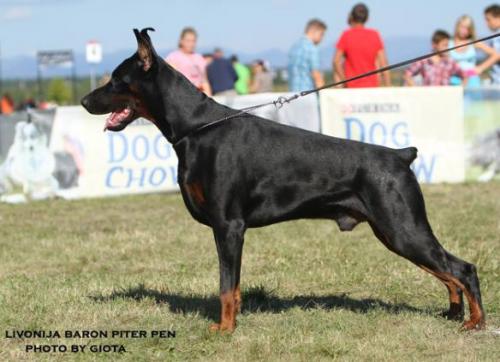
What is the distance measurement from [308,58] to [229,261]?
24.0ft

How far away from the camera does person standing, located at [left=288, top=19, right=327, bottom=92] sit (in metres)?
11.9

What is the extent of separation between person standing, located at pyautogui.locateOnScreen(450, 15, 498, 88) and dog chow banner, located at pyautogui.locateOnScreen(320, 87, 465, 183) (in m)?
0.72

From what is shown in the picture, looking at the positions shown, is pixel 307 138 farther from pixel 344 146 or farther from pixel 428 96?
pixel 428 96

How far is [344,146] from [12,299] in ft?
8.45

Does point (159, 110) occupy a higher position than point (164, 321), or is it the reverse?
point (159, 110)

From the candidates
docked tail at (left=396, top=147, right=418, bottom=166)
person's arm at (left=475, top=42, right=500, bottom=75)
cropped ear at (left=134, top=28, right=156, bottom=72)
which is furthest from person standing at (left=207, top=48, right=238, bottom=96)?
docked tail at (left=396, top=147, right=418, bottom=166)

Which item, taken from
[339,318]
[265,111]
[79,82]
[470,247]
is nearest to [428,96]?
[265,111]

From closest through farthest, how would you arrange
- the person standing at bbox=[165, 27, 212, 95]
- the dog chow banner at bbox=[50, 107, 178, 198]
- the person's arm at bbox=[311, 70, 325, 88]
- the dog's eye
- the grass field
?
the grass field, the dog's eye, the dog chow banner at bbox=[50, 107, 178, 198], the person standing at bbox=[165, 27, 212, 95], the person's arm at bbox=[311, 70, 325, 88]

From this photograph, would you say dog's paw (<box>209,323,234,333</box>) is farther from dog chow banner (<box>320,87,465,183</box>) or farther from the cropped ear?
dog chow banner (<box>320,87,465,183</box>)

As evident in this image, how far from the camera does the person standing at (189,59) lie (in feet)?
37.4

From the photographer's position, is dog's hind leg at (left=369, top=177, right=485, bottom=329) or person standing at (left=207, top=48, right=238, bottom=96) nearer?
dog's hind leg at (left=369, top=177, right=485, bottom=329)

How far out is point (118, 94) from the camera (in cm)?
515

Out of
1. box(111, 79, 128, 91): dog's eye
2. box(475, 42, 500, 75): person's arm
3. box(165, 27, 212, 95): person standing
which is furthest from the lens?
box(475, 42, 500, 75): person's arm

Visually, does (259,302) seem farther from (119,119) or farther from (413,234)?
(119,119)
